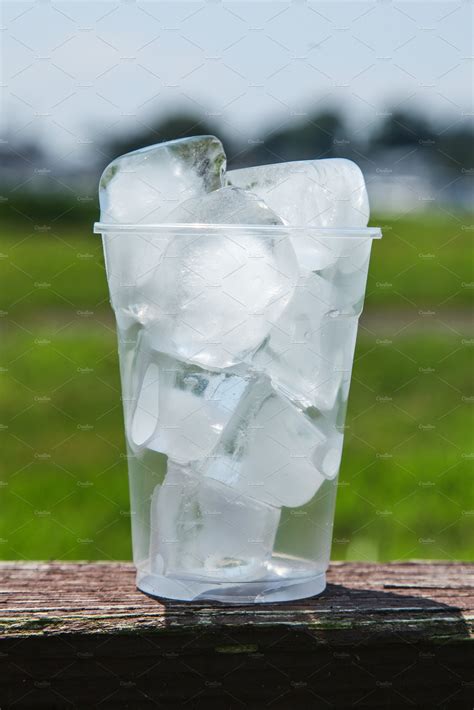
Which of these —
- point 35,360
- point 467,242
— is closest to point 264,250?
point 35,360

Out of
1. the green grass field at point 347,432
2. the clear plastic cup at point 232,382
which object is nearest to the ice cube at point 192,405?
the clear plastic cup at point 232,382

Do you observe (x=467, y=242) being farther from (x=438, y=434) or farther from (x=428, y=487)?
(x=428, y=487)

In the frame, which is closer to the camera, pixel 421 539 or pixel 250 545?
pixel 250 545

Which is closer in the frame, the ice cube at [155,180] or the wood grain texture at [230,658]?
the wood grain texture at [230,658]

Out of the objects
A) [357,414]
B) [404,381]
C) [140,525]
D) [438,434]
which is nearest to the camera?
[140,525]

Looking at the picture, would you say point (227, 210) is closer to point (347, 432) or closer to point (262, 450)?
point (262, 450)

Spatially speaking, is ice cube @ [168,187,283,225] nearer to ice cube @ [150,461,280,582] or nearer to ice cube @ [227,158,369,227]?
ice cube @ [227,158,369,227]

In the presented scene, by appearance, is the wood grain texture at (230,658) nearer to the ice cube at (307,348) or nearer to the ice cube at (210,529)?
the ice cube at (210,529)

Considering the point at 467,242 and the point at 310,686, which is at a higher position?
the point at 310,686

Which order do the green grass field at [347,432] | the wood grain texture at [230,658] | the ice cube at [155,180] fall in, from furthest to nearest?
the green grass field at [347,432] → the ice cube at [155,180] → the wood grain texture at [230,658]
